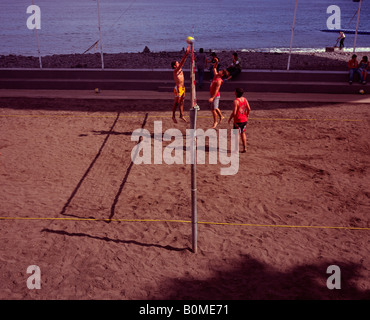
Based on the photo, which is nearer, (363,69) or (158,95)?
(158,95)

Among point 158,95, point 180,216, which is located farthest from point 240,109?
point 158,95

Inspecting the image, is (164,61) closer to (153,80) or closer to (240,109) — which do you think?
(153,80)

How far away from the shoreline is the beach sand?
8771 millimetres

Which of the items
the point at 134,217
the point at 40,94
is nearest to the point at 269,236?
the point at 134,217

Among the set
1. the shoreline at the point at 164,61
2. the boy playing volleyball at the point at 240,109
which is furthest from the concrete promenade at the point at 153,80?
the boy playing volleyball at the point at 240,109

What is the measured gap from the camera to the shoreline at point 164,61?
19109mm

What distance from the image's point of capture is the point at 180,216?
675 cm

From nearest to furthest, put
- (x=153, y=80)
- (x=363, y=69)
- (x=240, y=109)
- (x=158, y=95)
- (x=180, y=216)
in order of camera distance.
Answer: (x=180, y=216)
(x=240, y=109)
(x=158, y=95)
(x=363, y=69)
(x=153, y=80)

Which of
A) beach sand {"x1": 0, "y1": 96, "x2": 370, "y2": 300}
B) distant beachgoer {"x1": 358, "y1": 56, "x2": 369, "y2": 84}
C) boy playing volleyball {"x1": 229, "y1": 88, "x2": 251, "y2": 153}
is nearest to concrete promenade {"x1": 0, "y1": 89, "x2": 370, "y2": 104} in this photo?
distant beachgoer {"x1": 358, "y1": 56, "x2": 369, "y2": 84}

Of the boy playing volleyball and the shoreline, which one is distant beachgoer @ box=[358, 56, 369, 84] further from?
the boy playing volleyball

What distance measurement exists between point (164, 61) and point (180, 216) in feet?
50.2

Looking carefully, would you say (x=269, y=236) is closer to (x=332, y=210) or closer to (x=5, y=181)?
(x=332, y=210)

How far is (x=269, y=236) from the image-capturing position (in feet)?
20.1

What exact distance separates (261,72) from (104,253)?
13.0 meters
